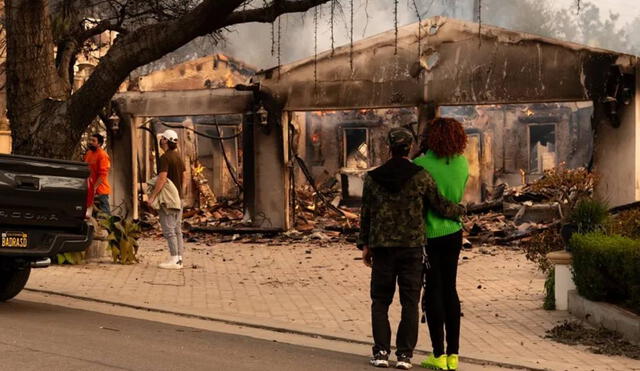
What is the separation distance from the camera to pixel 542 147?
135 ft

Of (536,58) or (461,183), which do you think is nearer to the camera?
(461,183)

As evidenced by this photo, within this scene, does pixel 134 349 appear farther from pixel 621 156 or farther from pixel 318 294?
pixel 621 156

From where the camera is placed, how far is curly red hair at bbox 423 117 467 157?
825 centimetres

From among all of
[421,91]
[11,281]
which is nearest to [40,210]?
[11,281]

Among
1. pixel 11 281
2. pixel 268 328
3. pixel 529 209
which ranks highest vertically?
pixel 11 281

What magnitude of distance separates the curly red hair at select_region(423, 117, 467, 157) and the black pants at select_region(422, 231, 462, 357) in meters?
0.59

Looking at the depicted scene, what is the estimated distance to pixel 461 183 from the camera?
27.4ft

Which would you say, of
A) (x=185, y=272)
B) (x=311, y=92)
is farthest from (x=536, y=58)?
(x=185, y=272)

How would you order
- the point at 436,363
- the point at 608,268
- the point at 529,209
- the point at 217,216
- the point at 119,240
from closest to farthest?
the point at 436,363, the point at 608,268, the point at 119,240, the point at 529,209, the point at 217,216

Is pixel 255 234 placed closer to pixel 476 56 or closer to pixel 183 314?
pixel 476 56

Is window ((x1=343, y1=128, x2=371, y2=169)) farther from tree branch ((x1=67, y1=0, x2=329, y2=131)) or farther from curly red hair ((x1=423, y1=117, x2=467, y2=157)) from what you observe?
curly red hair ((x1=423, y1=117, x2=467, y2=157))

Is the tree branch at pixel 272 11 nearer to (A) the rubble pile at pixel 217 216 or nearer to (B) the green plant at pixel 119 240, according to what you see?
(B) the green plant at pixel 119 240

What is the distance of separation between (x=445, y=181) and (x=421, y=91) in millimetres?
14252

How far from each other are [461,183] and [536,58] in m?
13.8
